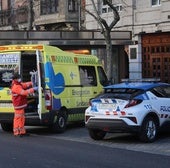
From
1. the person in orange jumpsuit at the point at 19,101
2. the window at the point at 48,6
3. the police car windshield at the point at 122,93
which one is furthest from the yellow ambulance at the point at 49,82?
the window at the point at 48,6

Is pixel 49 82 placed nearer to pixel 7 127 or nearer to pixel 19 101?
pixel 19 101

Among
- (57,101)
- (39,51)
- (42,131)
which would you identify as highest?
(39,51)

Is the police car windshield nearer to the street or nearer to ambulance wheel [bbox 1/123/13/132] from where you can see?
the street

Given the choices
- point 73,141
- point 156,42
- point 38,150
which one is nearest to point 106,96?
point 73,141

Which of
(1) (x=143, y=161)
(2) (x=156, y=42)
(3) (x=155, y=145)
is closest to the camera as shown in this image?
(1) (x=143, y=161)

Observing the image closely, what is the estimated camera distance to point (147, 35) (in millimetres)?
26156

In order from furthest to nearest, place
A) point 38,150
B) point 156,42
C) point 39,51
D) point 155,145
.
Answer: point 156,42 → point 39,51 → point 155,145 → point 38,150

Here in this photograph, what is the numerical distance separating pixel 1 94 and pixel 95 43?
473 inches

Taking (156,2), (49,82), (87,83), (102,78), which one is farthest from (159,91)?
(156,2)

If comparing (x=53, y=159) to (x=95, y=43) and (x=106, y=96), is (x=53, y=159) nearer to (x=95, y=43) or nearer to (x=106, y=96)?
(x=106, y=96)

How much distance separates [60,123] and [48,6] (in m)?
23.5

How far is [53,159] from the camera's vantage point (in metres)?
10.3

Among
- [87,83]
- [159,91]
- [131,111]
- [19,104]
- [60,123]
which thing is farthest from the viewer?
[87,83]

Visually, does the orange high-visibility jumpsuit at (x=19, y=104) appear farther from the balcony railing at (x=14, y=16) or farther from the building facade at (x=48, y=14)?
the balcony railing at (x=14, y=16)
